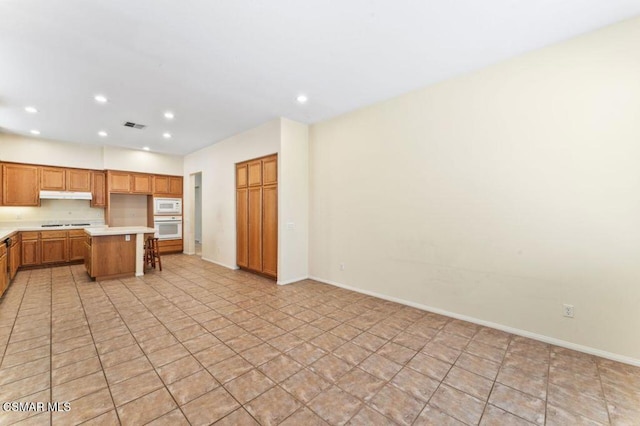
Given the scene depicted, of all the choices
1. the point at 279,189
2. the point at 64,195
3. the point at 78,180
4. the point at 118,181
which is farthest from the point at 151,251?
the point at 279,189

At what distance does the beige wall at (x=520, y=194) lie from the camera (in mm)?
2398

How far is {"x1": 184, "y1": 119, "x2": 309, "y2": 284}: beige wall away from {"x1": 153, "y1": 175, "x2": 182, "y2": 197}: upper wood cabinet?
74.1 inches

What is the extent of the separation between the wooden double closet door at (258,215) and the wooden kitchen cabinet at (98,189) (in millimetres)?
3903

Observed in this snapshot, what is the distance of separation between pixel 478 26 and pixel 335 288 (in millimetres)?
3816

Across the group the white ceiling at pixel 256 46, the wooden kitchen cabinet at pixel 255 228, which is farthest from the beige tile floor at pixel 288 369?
the white ceiling at pixel 256 46

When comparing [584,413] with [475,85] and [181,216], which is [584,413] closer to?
[475,85]

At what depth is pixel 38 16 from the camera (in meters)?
2.25

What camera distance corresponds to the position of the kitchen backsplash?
593 centimetres

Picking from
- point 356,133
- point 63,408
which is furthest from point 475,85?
point 63,408

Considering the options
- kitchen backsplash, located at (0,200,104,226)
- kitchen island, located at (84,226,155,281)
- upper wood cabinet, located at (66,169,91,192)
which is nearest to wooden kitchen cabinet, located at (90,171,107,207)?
upper wood cabinet, located at (66,169,91,192)

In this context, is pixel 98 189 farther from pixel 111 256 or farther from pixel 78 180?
pixel 111 256

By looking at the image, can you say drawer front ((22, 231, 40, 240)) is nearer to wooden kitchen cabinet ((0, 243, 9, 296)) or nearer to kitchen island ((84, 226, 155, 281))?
kitchen island ((84, 226, 155, 281))

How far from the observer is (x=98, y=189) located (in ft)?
22.1

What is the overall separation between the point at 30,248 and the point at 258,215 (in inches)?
196
